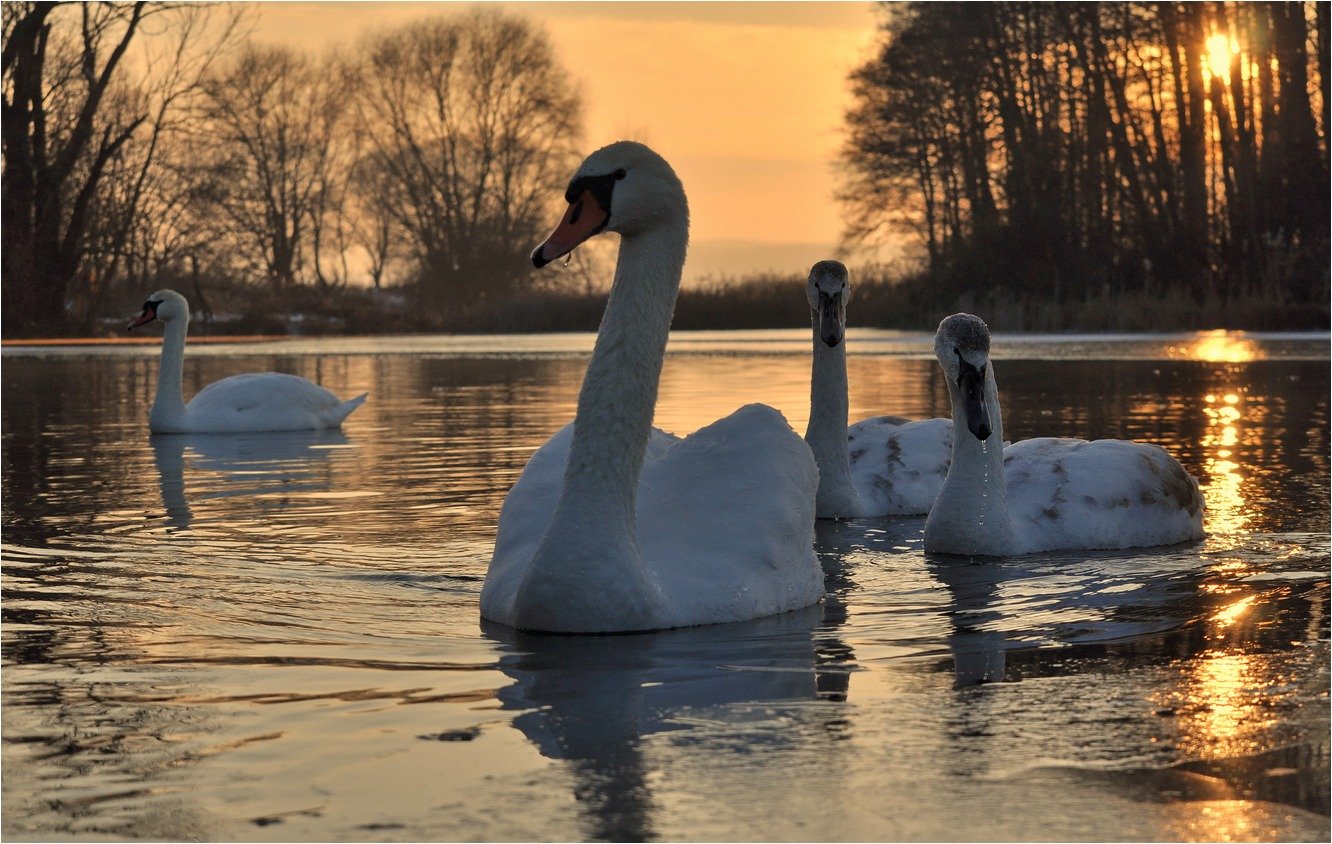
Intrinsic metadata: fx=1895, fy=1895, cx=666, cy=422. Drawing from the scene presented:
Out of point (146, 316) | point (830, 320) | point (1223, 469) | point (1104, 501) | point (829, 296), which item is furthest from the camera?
point (146, 316)

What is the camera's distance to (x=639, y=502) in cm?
626

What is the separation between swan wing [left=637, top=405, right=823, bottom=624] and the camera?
5.81m

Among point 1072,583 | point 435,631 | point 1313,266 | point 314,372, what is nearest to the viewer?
point 435,631

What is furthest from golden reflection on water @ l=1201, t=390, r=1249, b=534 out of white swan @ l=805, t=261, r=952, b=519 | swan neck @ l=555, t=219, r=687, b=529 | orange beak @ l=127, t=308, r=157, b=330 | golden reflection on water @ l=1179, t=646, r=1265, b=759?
orange beak @ l=127, t=308, r=157, b=330

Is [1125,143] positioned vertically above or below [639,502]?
above

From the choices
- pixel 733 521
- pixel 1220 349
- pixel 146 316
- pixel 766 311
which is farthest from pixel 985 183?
pixel 733 521

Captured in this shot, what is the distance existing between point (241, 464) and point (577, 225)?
749cm

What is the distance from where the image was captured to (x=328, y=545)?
311 inches

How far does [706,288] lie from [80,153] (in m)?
13.8

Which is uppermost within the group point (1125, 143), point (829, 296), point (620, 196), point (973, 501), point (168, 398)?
point (1125, 143)

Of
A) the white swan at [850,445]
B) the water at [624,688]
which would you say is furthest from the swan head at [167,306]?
the white swan at [850,445]

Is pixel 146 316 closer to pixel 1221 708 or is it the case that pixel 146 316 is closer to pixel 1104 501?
pixel 1104 501

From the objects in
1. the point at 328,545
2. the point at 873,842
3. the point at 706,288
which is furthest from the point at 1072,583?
the point at 706,288

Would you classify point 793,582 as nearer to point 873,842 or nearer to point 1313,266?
point 873,842
